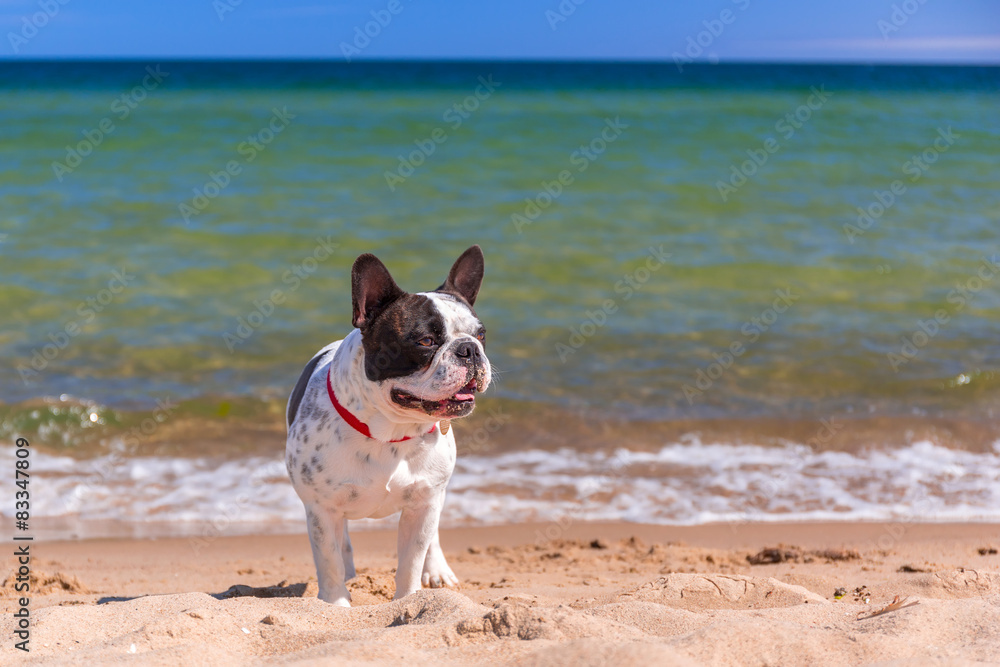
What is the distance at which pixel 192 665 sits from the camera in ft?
9.23

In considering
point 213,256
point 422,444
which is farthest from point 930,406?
point 213,256

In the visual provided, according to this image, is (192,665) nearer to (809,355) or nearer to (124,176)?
(809,355)

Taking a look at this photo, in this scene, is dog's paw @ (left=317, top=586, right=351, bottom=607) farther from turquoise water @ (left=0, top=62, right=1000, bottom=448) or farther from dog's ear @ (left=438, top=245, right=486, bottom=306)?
→ turquoise water @ (left=0, top=62, right=1000, bottom=448)

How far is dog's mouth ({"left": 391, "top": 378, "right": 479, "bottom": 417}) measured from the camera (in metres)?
3.60

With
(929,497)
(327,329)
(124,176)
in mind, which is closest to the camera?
(929,497)

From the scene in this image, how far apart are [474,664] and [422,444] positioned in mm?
1260

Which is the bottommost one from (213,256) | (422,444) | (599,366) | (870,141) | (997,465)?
(870,141)

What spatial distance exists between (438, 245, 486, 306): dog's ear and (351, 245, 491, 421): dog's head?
267 millimetres

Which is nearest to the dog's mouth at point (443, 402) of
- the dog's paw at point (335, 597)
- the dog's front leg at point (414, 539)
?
the dog's front leg at point (414, 539)

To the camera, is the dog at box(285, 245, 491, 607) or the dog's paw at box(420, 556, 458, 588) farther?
the dog's paw at box(420, 556, 458, 588)

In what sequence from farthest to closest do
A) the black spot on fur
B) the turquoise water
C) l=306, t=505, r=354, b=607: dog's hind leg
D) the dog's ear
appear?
the turquoise water, the black spot on fur, the dog's ear, l=306, t=505, r=354, b=607: dog's hind leg

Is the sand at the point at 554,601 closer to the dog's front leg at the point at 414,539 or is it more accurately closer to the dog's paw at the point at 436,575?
the dog's paw at the point at 436,575

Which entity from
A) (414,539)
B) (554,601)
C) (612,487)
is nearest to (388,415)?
(414,539)

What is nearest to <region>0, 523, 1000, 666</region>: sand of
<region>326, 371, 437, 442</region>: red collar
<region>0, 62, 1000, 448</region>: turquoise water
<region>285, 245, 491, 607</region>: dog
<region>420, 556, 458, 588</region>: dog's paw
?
<region>420, 556, 458, 588</region>: dog's paw
